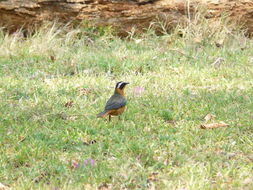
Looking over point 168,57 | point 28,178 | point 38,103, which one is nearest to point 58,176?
point 28,178

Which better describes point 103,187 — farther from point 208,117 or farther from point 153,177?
point 208,117

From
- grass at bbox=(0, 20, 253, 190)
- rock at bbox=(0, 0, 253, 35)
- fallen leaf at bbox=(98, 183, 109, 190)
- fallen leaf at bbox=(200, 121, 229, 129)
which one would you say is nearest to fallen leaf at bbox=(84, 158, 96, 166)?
grass at bbox=(0, 20, 253, 190)

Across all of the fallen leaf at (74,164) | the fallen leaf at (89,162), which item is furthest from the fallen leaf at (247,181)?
the fallen leaf at (74,164)

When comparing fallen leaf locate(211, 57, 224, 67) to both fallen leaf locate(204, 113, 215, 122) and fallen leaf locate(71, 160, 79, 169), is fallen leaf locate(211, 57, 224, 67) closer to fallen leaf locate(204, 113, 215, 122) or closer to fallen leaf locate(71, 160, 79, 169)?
fallen leaf locate(204, 113, 215, 122)

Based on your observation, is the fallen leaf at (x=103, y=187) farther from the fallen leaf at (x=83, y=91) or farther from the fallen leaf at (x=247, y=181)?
the fallen leaf at (x=83, y=91)

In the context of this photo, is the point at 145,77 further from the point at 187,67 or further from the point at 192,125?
the point at 192,125

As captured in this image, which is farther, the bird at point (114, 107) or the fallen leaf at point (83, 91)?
the fallen leaf at point (83, 91)

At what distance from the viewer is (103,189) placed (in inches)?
163

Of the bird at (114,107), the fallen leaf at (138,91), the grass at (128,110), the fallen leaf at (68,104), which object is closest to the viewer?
the grass at (128,110)

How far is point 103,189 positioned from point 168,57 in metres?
4.94

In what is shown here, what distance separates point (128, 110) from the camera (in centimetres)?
626

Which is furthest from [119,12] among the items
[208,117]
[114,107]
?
[114,107]

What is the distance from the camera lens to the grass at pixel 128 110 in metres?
4.39

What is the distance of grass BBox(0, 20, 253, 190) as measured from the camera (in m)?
4.39
